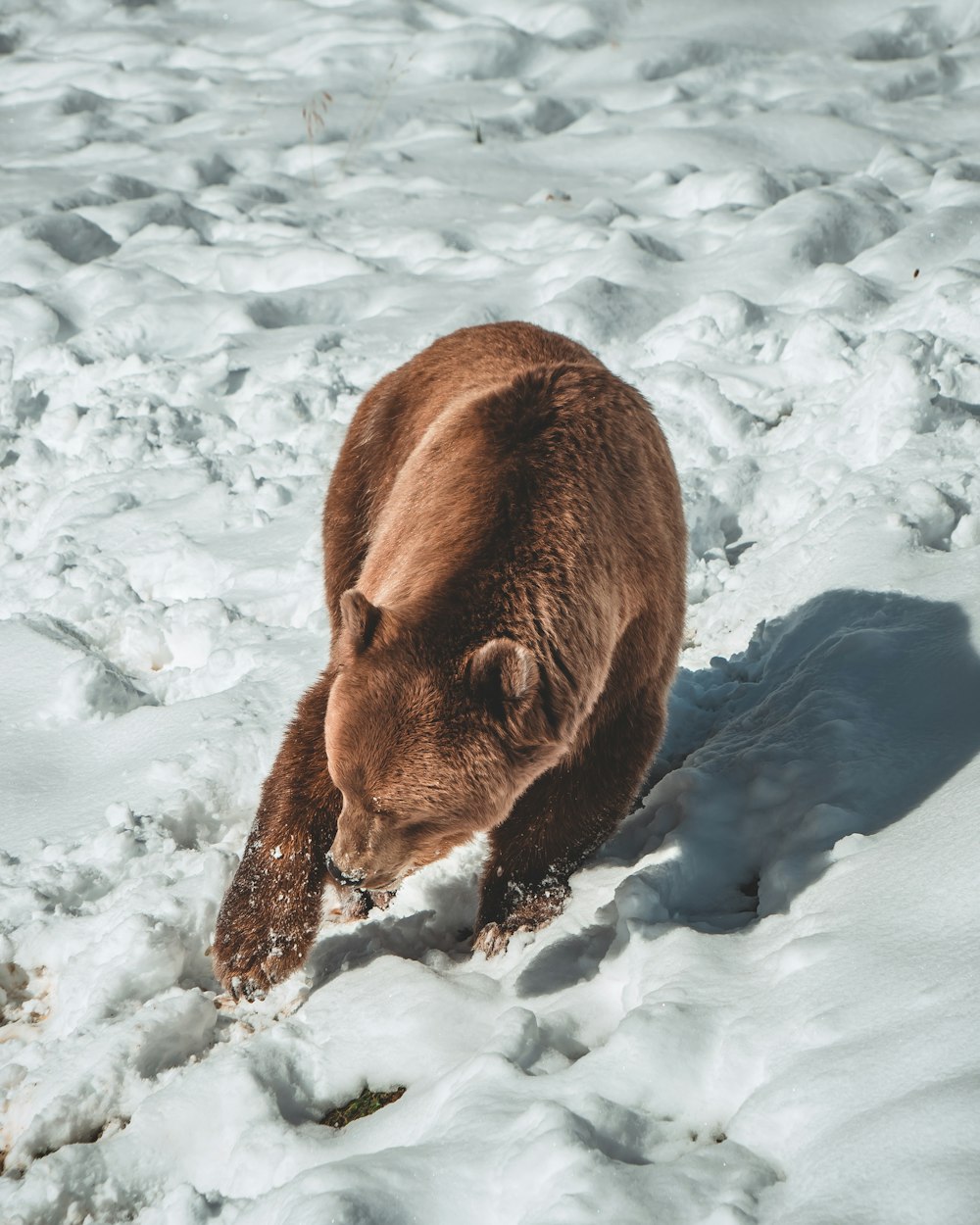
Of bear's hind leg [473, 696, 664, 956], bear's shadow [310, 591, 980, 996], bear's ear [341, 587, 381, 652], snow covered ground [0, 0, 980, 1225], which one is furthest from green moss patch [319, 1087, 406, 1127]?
bear's ear [341, 587, 381, 652]

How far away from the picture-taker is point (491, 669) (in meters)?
2.94

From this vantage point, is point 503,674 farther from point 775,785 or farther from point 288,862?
point 775,785

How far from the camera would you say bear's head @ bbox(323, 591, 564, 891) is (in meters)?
2.94

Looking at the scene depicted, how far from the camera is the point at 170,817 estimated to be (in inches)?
162

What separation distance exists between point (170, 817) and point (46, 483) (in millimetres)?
3111

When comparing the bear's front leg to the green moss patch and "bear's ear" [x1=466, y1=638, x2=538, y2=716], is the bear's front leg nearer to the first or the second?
the green moss patch

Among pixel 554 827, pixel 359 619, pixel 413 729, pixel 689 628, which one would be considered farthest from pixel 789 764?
pixel 359 619

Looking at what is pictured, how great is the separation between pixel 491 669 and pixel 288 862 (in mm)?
1091

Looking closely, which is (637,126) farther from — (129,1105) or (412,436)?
(129,1105)

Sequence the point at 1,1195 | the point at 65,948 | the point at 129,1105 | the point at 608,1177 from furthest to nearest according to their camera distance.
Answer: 1. the point at 65,948
2. the point at 129,1105
3. the point at 1,1195
4. the point at 608,1177

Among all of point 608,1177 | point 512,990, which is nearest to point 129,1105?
point 512,990

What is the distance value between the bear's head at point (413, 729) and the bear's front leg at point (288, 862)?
505mm

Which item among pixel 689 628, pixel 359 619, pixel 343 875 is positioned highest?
pixel 359 619

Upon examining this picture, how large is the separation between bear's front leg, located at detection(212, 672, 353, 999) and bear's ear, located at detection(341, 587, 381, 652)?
0.63m
